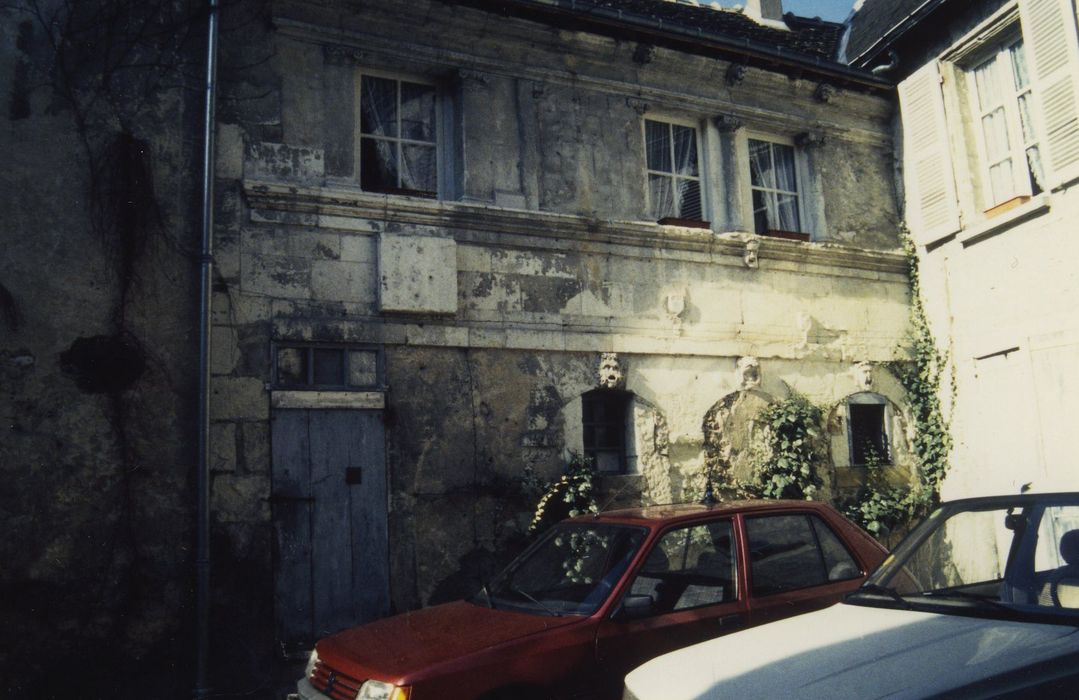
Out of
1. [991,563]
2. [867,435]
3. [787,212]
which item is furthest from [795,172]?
[991,563]

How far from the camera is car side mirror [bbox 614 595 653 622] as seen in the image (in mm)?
4336

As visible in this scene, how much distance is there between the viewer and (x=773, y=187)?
1020 centimetres

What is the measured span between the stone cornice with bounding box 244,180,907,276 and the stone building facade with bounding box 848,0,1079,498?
40.0 inches

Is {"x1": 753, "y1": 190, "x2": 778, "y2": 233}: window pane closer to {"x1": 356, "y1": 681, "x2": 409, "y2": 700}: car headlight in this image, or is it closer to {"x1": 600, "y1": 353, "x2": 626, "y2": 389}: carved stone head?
{"x1": 600, "y1": 353, "x2": 626, "y2": 389}: carved stone head

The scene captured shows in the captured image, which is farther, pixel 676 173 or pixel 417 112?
pixel 676 173

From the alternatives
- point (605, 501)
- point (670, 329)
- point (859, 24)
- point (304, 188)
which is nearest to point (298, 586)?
point (605, 501)

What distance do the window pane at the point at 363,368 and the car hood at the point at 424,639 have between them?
10.2 feet

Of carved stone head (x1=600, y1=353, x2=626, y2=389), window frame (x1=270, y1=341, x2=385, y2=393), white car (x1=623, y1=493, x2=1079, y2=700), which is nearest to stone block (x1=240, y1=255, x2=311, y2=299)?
window frame (x1=270, y1=341, x2=385, y2=393)

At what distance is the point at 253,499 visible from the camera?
7070 millimetres

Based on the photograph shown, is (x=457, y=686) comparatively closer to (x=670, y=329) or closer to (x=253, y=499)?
(x=253, y=499)

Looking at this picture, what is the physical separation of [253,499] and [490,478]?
83.4 inches

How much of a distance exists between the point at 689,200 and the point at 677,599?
6053 mm

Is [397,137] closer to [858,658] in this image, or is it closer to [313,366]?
[313,366]

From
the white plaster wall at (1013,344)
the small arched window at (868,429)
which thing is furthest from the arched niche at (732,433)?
the white plaster wall at (1013,344)
